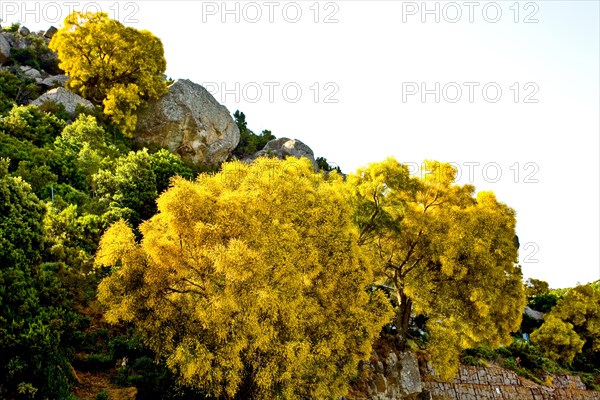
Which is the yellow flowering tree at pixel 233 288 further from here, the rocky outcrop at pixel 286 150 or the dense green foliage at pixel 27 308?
the rocky outcrop at pixel 286 150

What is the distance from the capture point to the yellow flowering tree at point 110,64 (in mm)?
40094

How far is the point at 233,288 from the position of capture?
547 inches

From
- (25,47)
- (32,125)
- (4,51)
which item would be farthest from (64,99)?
(25,47)

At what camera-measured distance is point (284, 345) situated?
14.7 meters

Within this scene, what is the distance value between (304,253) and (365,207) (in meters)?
8.36

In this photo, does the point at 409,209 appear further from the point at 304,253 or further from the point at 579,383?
the point at 579,383

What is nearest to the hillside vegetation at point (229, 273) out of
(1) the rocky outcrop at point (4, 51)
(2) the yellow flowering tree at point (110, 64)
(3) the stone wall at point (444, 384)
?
(3) the stone wall at point (444, 384)

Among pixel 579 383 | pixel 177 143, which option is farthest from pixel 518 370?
→ pixel 177 143

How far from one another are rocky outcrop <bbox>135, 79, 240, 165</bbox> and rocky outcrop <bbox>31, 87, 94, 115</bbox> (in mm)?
4799

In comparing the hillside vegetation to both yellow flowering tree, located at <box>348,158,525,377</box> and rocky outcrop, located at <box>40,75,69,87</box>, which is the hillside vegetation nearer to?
yellow flowering tree, located at <box>348,158,525,377</box>

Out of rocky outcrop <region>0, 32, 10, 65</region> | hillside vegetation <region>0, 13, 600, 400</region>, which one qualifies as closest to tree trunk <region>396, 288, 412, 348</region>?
hillside vegetation <region>0, 13, 600, 400</region>

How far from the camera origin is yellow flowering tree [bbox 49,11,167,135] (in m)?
40.1

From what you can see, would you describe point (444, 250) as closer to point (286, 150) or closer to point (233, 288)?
point (233, 288)

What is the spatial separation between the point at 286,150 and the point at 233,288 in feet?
125
